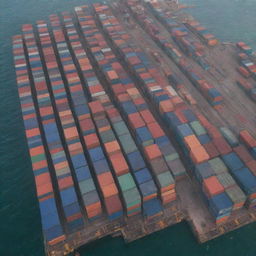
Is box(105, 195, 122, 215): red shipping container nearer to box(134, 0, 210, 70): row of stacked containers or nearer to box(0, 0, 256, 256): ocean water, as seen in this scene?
box(0, 0, 256, 256): ocean water

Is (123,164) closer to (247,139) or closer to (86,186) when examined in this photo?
(86,186)

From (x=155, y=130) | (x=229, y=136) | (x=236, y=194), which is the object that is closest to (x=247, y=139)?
(x=229, y=136)

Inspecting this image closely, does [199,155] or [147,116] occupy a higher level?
[147,116]

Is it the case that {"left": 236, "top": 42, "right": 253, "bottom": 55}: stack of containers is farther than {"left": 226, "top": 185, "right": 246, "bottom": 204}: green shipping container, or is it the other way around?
{"left": 236, "top": 42, "right": 253, "bottom": 55}: stack of containers

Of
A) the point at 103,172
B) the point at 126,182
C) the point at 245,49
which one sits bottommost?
the point at 126,182

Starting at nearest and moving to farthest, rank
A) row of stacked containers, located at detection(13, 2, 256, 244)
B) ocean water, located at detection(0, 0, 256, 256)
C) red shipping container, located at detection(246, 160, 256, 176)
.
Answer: ocean water, located at detection(0, 0, 256, 256) → row of stacked containers, located at detection(13, 2, 256, 244) → red shipping container, located at detection(246, 160, 256, 176)

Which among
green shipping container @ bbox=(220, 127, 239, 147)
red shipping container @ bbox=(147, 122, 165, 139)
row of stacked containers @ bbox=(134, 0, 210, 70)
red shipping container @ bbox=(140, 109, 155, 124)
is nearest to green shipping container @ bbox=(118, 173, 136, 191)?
red shipping container @ bbox=(147, 122, 165, 139)

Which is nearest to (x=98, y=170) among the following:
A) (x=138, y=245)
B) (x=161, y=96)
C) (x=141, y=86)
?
(x=138, y=245)

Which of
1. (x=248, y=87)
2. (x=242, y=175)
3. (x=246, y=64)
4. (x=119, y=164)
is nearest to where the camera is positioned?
(x=242, y=175)
